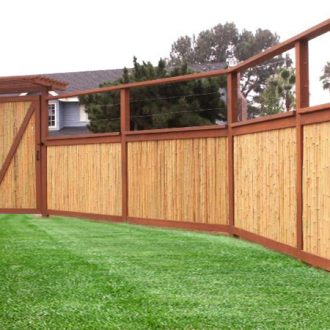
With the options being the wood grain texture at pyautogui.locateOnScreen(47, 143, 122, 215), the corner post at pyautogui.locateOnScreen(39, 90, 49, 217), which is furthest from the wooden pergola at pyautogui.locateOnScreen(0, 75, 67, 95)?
the wood grain texture at pyautogui.locateOnScreen(47, 143, 122, 215)

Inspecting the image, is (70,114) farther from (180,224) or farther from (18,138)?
(180,224)

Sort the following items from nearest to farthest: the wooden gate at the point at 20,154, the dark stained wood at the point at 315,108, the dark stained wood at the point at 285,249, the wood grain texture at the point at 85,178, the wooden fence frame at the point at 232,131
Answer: the dark stained wood at the point at 315,108 → the dark stained wood at the point at 285,249 → the wooden fence frame at the point at 232,131 → the wood grain texture at the point at 85,178 → the wooden gate at the point at 20,154

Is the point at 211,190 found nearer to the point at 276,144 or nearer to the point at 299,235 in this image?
the point at 276,144

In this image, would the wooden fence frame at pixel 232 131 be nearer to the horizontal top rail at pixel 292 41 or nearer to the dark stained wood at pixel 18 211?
the horizontal top rail at pixel 292 41

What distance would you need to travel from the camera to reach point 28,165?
1207cm

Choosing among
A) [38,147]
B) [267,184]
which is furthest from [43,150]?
[267,184]

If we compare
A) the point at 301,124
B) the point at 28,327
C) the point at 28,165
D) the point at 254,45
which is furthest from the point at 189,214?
the point at 254,45

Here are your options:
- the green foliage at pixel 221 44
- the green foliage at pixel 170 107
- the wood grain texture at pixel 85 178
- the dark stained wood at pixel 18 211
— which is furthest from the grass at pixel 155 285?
the green foliage at pixel 221 44

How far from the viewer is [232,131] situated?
841cm

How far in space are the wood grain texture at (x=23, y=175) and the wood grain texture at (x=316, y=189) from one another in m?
6.79

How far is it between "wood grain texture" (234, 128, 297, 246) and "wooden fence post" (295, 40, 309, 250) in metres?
0.17

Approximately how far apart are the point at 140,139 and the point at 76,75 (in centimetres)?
2622

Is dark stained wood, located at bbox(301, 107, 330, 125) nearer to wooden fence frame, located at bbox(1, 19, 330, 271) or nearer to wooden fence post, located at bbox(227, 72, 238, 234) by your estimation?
wooden fence frame, located at bbox(1, 19, 330, 271)

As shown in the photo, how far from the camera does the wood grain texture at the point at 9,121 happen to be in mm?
12119
